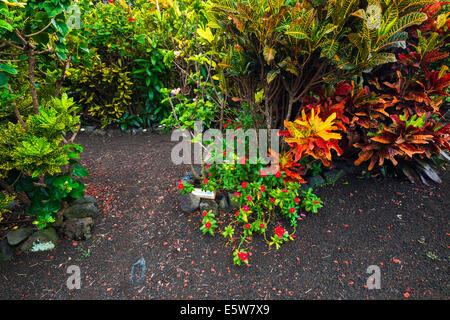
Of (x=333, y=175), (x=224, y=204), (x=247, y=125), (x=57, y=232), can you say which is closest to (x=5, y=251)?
(x=57, y=232)

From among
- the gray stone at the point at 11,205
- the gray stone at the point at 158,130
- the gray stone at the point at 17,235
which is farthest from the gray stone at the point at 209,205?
the gray stone at the point at 158,130

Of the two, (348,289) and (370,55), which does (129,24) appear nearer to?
(370,55)

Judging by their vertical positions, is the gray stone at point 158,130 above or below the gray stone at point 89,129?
below


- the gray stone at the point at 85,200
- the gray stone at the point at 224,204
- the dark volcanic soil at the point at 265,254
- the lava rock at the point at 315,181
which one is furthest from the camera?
the lava rock at the point at 315,181

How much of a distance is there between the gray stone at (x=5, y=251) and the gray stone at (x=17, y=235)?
3 cm

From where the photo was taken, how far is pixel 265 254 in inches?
68.6

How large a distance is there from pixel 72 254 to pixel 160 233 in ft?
2.10

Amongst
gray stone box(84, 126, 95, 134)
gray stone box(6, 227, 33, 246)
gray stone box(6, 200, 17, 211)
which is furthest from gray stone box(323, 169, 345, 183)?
gray stone box(84, 126, 95, 134)

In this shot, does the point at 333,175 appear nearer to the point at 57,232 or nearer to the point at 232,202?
the point at 232,202

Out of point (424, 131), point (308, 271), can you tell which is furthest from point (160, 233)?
point (424, 131)

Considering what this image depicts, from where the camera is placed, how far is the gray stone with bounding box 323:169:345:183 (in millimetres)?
2330

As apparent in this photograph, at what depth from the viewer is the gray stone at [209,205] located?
2.02 m

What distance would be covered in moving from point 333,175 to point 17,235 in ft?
9.03

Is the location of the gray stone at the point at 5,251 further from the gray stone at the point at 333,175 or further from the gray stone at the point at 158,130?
the gray stone at the point at 333,175
